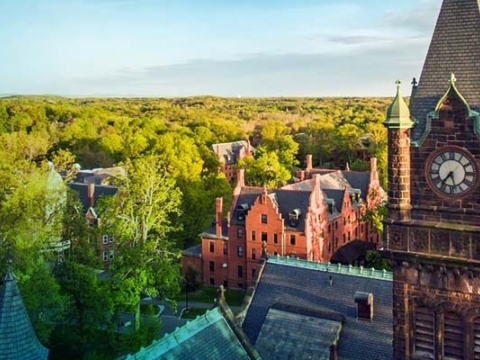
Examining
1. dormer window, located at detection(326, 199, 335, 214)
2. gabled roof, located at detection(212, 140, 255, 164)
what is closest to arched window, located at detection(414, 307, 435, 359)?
dormer window, located at detection(326, 199, 335, 214)

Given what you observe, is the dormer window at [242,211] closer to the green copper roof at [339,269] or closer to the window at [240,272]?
the window at [240,272]

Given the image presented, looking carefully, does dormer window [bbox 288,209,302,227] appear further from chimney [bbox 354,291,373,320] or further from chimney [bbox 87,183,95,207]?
chimney [bbox 354,291,373,320]

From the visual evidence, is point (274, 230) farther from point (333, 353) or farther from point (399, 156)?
point (399, 156)

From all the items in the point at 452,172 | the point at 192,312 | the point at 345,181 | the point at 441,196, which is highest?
the point at 452,172

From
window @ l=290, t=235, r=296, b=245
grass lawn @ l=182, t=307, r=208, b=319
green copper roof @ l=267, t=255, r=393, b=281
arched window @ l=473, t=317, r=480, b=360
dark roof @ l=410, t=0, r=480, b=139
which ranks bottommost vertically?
grass lawn @ l=182, t=307, r=208, b=319

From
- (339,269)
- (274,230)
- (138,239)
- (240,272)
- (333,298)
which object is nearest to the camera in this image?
(333,298)

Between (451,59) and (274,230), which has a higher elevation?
(451,59)

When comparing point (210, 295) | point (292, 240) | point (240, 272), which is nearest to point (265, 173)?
point (240, 272)

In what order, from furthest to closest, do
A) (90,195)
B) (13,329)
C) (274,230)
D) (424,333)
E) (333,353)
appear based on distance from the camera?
(90,195), (274,230), (333,353), (13,329), (424,333)
